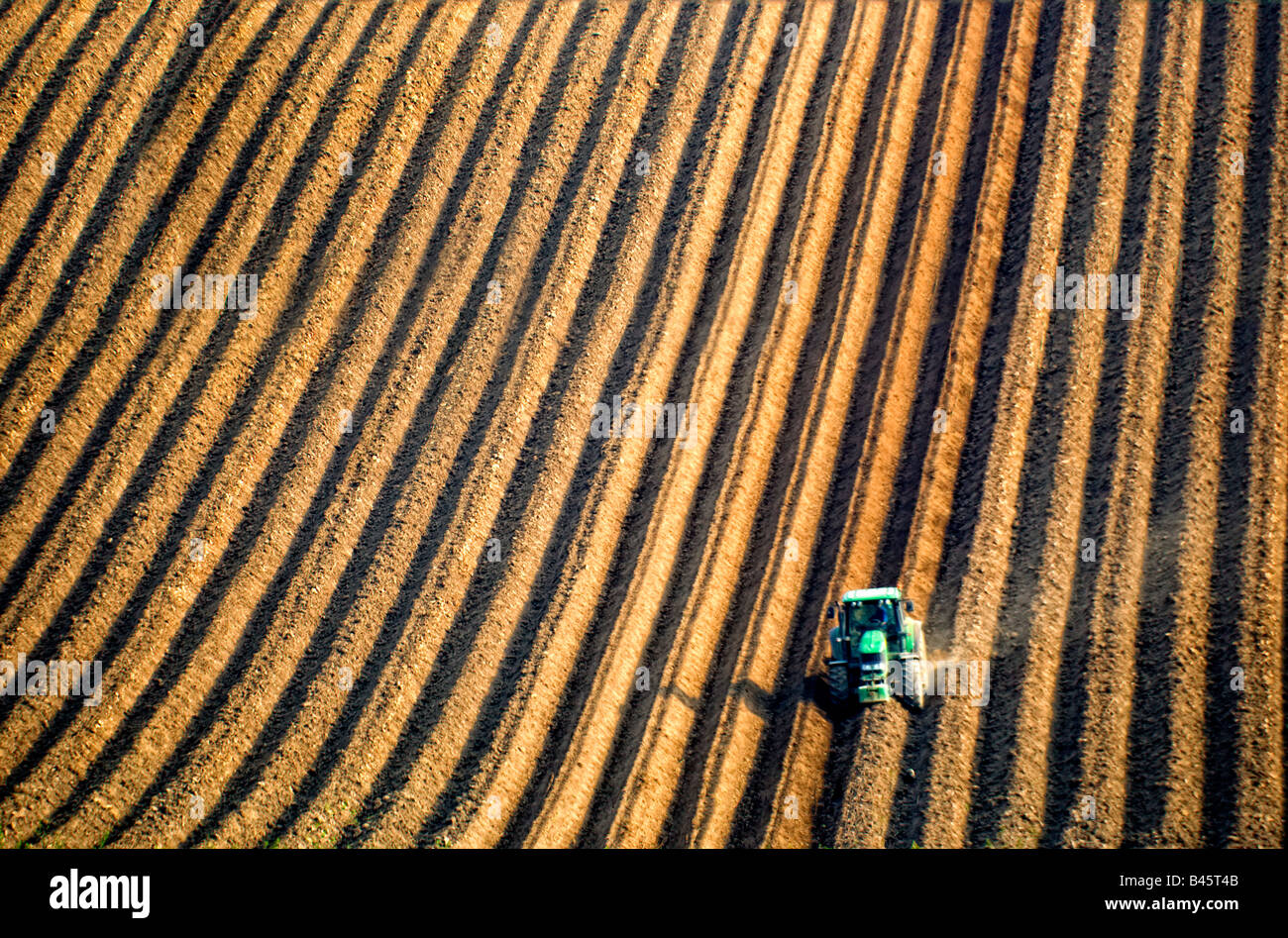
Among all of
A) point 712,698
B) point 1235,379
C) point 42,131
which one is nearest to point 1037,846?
point 712,698

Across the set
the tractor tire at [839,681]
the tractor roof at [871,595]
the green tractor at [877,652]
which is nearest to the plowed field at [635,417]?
the tractor tire at [839,681]

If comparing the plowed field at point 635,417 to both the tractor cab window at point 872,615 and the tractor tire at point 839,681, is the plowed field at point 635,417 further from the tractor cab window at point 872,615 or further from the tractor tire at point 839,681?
the tractor cab window at point 872,615

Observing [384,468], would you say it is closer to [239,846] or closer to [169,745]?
[169,745]

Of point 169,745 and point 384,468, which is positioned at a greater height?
point 384,468

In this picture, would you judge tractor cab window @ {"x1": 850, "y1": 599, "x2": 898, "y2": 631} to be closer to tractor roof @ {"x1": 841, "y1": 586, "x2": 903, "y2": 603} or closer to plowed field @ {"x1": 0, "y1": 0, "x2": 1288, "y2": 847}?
tractor roof @ {"x1": 841, "y1": 586, "x2": 903, "y2": 603}

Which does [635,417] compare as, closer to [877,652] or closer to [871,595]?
[871,595]

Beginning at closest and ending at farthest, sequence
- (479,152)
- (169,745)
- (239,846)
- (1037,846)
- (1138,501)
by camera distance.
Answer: (1037,846), (239,846), (169,745), (1138,501), (479,152)
